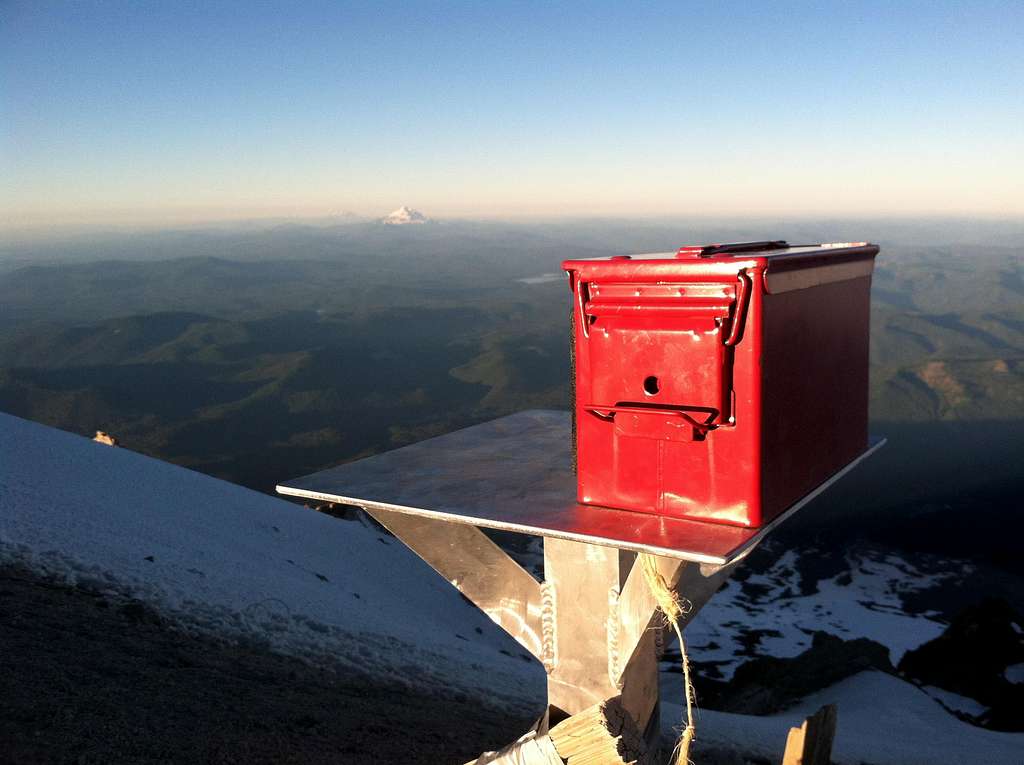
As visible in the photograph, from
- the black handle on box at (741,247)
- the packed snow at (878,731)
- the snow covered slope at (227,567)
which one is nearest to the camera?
the black handle on box at (741,247)

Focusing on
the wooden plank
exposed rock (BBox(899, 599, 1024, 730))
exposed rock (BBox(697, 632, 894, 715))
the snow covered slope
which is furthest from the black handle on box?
exposed rock (BBox(899, 599, 1024, 730))

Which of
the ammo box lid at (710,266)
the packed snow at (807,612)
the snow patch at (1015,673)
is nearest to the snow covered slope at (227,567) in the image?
the ammo box lid at (710,266)

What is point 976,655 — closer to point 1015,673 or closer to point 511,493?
point 1015,673

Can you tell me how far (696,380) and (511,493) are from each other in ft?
3.80

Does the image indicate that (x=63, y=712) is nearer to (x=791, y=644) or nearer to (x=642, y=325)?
(x=642, y=325)

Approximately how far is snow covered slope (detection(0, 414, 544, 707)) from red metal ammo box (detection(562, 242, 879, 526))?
7051 mm

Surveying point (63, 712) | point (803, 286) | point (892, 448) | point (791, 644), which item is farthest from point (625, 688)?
point (892, 448)

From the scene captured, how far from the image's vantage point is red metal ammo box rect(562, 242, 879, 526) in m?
3.44

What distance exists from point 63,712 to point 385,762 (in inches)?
103

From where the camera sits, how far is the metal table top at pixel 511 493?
339cm

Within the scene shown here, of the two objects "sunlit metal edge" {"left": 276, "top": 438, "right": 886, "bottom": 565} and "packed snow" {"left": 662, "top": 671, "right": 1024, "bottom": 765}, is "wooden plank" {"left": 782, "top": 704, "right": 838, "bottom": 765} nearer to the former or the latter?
"sunlit metal edge" {"left": 276, "top": 438, "right": 886, "bottom": 565}

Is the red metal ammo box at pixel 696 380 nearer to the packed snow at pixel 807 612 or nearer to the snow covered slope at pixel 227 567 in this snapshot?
the snow covered slope at pixel 227 567

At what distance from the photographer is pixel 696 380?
3.49 metres

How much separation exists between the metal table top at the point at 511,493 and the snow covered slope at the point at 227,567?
18.1 feet
